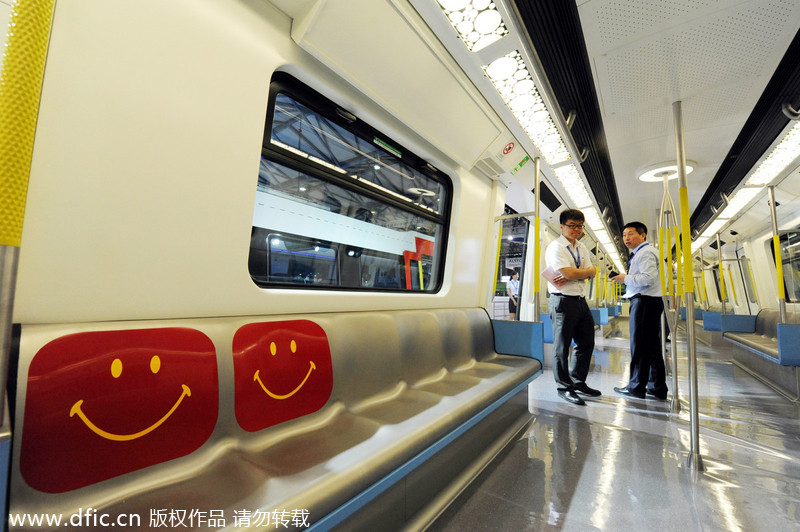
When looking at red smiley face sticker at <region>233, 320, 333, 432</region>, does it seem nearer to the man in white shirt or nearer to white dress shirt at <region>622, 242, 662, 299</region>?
the man in white shirt

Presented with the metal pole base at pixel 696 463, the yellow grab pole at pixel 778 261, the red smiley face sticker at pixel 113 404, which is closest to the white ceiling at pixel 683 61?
the yellow grab pole at pixel 778 261

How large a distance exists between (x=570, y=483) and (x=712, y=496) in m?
0.64

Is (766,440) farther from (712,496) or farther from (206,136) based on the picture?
(206,136)

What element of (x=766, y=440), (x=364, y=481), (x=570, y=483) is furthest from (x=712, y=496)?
(x=364, y=481)

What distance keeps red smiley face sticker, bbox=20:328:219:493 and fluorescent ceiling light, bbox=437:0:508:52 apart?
6.77 feet

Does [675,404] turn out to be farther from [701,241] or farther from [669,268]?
[701,241]

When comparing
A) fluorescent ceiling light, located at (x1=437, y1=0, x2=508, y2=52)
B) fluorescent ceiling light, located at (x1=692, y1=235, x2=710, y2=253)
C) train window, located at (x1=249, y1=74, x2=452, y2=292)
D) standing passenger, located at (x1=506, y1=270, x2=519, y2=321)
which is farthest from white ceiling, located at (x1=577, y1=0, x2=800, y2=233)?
fluorescent ceiling light, located at (x1=692, y1=235, x2=710, y2=253)

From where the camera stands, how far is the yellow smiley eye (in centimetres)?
95

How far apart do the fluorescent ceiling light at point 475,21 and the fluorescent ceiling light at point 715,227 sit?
222 inches

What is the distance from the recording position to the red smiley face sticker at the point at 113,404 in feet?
2.70

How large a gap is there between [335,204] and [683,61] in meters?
A: 2.63

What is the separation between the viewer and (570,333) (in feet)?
10.2

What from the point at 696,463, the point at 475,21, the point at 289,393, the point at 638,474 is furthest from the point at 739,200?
the point at 289,393

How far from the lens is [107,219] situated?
3.59ft
